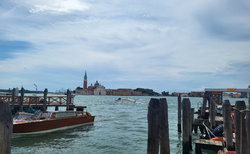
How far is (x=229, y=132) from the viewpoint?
26.2 ft

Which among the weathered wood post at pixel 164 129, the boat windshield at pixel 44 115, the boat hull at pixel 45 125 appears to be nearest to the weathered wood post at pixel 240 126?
the weathered wood post at pixel 164 129

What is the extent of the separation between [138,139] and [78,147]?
4.34 meters

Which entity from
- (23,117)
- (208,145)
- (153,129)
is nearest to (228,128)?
(208,145)

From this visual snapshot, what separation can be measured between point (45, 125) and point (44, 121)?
353mm

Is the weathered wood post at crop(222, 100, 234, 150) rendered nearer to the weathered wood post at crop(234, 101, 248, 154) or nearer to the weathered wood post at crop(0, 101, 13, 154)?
the weathered wood post at crop(234, 101, 248, 154)

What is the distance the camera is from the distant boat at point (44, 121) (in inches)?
592

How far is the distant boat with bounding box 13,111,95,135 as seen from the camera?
15.0 metres

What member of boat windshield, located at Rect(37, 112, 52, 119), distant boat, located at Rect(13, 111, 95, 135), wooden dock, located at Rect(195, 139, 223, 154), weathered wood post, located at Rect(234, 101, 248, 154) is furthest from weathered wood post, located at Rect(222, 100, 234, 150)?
boat windshield, located at Rect(37, 112, 52, 119)

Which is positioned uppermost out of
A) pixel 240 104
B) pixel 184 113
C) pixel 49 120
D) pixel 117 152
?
pixel 240 104

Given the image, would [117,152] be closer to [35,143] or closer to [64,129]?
[35,143]

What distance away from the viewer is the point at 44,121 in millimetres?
16062

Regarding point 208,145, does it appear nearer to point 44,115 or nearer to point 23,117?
point 44,115

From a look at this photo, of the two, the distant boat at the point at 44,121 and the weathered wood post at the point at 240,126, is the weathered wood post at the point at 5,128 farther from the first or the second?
the distant boat at the point at 44,121

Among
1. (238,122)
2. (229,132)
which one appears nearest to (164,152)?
(238,122)
